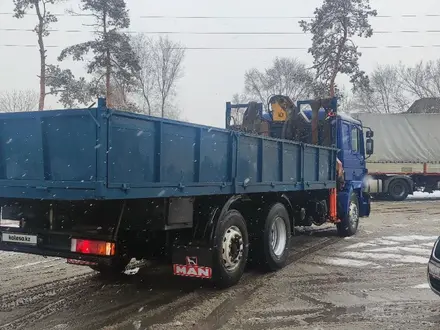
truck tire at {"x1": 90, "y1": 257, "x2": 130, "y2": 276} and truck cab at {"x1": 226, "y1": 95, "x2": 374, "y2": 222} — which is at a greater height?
truck cab at {"x1": 226, "y1": 95, "x2": 374, "y2": 222}

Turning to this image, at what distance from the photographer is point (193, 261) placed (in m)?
5.57

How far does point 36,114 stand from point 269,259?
3.85 meters

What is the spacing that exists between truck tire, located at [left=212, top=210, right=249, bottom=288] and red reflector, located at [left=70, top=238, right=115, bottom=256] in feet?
4.27

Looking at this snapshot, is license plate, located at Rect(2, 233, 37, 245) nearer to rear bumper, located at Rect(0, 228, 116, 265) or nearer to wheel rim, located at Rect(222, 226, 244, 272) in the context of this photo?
rear bumper, located at Rect(0, 228, 116, 265)

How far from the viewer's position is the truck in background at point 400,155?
2088 cm

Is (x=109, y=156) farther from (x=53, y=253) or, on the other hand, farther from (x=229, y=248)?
(x=229, y=248)

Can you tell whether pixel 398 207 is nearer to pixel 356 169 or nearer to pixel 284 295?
pixel 356 169

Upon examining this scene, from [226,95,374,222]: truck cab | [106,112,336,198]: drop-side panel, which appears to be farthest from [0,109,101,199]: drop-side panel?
[226,95,374,222]: truck cab

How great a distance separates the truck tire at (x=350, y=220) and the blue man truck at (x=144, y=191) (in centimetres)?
314

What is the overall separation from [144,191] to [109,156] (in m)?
0.55

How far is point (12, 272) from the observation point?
6.85 meters

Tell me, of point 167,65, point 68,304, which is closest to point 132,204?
point 68,304

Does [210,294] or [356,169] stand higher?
[356,169]

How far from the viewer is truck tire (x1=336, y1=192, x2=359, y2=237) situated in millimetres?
10375
